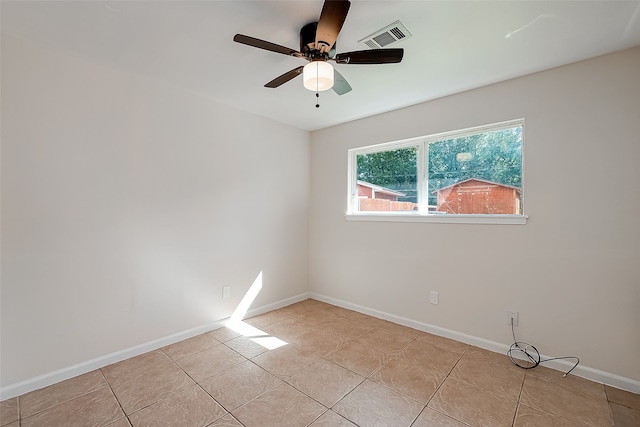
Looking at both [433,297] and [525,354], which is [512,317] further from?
[433,297]

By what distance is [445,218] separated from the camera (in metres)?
2.78

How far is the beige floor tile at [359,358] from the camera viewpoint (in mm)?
2223

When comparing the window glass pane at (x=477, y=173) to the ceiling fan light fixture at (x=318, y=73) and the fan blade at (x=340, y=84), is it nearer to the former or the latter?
the fan blade at (x=340, y=84)

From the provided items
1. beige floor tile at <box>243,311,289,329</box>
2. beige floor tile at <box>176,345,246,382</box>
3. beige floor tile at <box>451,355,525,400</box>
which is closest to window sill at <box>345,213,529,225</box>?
beige floor tile at <box>451,355,525,400</box>

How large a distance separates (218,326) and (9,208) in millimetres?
1942

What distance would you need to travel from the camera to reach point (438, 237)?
9.30 feet

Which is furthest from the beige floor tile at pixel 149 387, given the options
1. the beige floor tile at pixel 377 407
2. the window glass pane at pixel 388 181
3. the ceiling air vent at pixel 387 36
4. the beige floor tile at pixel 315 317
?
the ceiling air vent at pixel 387 36

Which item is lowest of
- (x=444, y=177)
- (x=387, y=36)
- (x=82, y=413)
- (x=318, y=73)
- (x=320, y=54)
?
(x=82, y=413)

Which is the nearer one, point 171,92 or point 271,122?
point 171,92

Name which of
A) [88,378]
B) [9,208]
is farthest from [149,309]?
[9,208]

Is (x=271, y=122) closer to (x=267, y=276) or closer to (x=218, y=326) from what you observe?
(x=267, y=276)

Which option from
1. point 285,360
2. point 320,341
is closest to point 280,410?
point 285,360

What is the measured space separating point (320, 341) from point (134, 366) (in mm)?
1560

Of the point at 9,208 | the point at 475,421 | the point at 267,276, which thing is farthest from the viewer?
the point at 267,276
